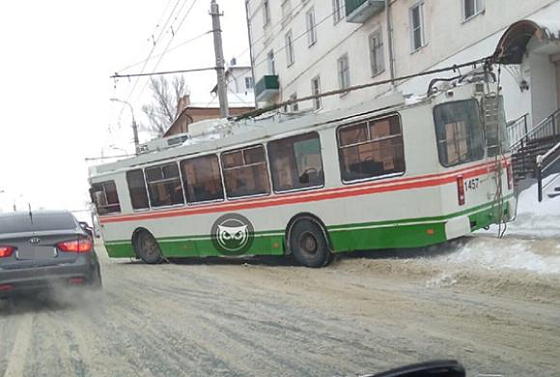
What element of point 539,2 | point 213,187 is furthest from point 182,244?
point 539,2

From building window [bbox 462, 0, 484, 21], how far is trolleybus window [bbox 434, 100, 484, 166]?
8382 millimetres

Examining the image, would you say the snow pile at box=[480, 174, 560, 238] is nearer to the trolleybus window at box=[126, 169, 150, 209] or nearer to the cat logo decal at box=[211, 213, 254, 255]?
the cat logo decal at box=[211, 213, 254, 255]

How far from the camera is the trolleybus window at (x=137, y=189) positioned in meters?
14.0

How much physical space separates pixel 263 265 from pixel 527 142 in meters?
8.04

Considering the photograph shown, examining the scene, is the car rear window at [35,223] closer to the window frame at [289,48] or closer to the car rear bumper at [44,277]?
the car rear bumper at [44,277]

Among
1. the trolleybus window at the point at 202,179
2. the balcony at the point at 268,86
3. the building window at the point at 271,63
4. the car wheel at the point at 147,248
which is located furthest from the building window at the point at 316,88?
the trolleybus window at the point at 202,179

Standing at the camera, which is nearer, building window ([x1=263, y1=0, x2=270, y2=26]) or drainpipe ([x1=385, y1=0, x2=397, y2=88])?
drainpipe ([x1=385, y1=0, x2=397, y2=88])

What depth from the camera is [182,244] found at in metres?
13.2

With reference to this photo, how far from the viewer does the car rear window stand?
8.06m

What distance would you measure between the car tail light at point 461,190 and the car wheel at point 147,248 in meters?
8.21

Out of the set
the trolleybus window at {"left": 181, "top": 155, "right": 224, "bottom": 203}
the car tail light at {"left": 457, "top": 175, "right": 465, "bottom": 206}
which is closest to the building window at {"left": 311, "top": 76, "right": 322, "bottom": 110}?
the trolleybus window at {"left": 181, "top": 155, "right": 224, "bottom": 203}

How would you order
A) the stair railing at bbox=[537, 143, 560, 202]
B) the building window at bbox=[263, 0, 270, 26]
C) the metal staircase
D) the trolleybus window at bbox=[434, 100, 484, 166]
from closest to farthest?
the trolleybus window at bbox=[434, 100, 484, 166] → the stair railing at bbox=[537, 143, 560, 202] → the metal staircase → the building window at bbox=[263, 0, 270, 26]

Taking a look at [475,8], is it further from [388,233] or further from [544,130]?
[388,233]

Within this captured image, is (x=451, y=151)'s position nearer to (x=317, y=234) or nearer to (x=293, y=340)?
(x=317, y=234)
